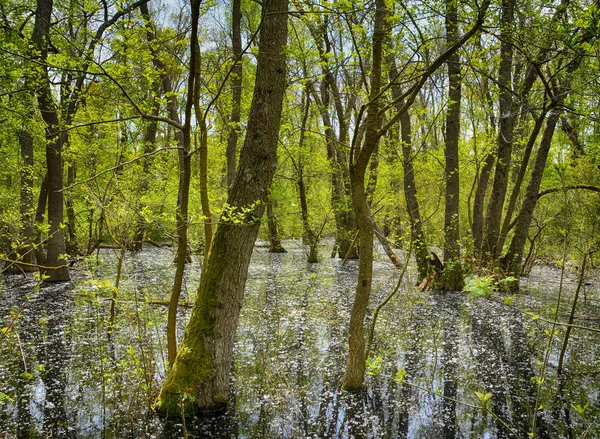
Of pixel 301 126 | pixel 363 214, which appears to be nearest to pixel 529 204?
pixel 301 126

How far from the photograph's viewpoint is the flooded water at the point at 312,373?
4.07m

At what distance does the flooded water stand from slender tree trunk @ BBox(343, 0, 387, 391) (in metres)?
0.48

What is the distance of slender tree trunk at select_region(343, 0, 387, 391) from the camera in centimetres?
438

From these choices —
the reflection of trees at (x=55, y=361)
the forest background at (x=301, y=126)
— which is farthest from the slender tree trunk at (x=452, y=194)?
the reflection of trees at (x=55, y=361)

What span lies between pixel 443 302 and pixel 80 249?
1207 centimetres

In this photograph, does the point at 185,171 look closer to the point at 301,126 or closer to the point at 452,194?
the point at 452,194

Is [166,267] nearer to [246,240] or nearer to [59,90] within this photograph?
[59,90]

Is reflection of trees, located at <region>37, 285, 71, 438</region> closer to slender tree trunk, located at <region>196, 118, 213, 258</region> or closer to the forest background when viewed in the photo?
the forest background

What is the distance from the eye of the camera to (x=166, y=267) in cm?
1420

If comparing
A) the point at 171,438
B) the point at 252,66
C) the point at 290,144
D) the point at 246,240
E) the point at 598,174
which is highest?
the point at 252,66

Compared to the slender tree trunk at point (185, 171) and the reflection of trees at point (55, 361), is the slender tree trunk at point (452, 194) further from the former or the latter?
the reflection of trees at point (55, 361)

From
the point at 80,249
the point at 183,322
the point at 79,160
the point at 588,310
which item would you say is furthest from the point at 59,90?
the point at 588,310

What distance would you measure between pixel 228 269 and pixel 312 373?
2.08 metres

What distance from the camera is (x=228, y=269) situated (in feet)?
13.9
